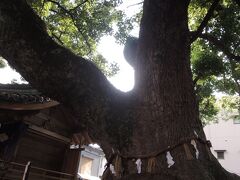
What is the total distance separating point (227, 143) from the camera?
28.7 metres

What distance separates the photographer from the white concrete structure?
27.8 metres

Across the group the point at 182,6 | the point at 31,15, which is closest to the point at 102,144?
the point at 31,15

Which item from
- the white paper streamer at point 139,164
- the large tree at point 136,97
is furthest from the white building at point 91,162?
the white paper streamer at point 139,164

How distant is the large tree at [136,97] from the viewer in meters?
2.61

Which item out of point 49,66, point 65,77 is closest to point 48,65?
point 49,66

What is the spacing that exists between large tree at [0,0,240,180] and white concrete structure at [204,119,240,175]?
27.2 metres

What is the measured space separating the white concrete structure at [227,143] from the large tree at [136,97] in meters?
27.2

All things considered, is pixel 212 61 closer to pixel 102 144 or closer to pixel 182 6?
pixel 182 6

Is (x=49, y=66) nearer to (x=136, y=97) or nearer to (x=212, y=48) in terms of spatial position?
(x=136, y=97)

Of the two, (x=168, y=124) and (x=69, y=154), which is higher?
(x=69, y=154)

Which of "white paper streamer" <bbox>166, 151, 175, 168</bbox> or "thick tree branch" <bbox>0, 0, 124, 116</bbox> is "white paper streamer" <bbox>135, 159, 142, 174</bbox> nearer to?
"white paper streamer" <bbox>166, 151, 175, 168</bbox>

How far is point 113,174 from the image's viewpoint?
9.20 ft

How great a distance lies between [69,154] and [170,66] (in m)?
8.52

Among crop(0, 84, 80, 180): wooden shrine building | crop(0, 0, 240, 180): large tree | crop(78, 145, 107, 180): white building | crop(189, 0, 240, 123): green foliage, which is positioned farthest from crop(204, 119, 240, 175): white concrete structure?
crop(0, 0, 240, 180): large tree
